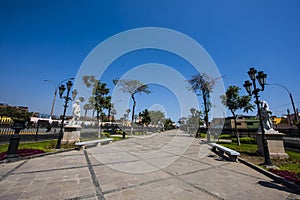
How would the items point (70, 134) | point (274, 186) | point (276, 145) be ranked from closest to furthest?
1. point (274, 186)
2. point (276, 145)
3. point (70, 134)

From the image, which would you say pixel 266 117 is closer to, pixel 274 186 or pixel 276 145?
pixel 276 145

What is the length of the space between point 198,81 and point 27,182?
749 inches

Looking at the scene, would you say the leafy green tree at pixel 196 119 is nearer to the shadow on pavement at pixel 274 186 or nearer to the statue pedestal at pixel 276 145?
the statue pedestal at pixel 276 145

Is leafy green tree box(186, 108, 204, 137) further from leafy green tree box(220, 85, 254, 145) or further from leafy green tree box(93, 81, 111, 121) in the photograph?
leafy green tree box(93, 81, 111, 121)

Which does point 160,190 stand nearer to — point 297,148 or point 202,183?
point 202,183

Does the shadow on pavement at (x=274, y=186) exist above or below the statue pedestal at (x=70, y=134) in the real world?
below

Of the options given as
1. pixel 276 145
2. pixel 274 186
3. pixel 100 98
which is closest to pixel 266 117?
pixel 276 145

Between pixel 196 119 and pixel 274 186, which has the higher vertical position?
pixel 196 119

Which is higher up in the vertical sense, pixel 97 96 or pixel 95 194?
pixel 97 96

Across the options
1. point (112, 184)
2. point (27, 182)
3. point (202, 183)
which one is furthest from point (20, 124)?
point (202, 183)

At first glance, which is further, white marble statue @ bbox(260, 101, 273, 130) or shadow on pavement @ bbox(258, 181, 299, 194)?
white marble statue @ bbox(260, 101, 273, 130)

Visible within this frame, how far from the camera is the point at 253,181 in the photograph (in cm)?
399

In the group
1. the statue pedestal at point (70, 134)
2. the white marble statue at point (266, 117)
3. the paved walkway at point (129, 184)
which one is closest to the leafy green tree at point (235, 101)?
the white marble statue at point (266, 117)

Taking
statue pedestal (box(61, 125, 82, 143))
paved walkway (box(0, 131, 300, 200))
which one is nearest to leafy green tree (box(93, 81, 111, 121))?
statue pedestal (box(61, 125, 82, 143))
